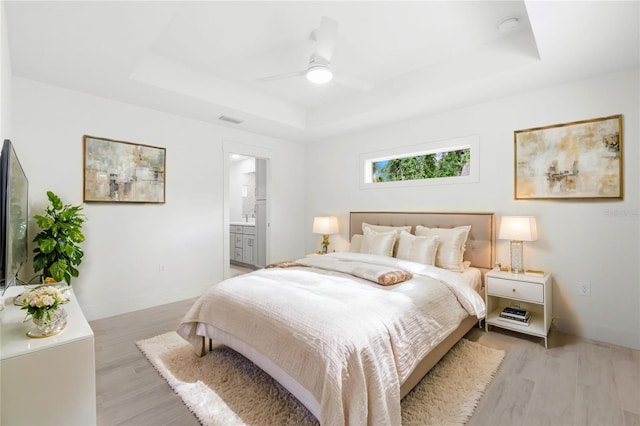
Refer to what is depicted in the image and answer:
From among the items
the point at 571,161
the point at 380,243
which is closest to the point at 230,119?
the point at 380,243

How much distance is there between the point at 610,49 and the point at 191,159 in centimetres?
429

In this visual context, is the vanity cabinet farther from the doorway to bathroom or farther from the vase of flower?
the vase of flower

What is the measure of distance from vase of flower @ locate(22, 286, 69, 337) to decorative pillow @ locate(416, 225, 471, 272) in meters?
3.04

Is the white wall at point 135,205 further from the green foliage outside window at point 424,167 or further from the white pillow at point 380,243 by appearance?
the white pillow at point 380,243

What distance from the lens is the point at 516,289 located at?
2.75 m

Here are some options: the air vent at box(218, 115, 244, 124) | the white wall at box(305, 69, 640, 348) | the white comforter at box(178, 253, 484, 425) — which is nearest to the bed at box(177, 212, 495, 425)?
the white comforter at box(178, 253, 484, 425)

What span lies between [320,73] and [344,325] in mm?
1903

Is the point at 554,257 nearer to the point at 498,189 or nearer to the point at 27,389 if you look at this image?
the point at 498,189

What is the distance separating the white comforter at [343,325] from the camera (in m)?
1.45

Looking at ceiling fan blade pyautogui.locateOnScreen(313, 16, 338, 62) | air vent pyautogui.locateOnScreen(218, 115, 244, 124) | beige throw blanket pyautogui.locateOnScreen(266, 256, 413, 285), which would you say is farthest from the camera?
air vent pyautogui.locateOnScreen(218, 115, 244, 124)

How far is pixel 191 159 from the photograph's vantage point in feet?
13.1

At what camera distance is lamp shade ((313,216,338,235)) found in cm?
457

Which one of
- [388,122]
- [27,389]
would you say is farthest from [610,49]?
[27,389]

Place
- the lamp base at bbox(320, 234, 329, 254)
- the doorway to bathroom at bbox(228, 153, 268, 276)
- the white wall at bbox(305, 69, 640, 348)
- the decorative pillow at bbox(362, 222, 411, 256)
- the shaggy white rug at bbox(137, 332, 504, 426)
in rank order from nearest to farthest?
the shaggy white rug at bbox(137, 332, 504, 426)
the white wall at bbox(305, 69, 640, 348)
the decorative pillow at bbox(362, 222, 411, 256)
the lamp base at bbox(320, 234, 329, 254)
the doorway to bathroom at bbox(228, 153, 268, 276)
